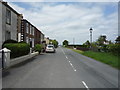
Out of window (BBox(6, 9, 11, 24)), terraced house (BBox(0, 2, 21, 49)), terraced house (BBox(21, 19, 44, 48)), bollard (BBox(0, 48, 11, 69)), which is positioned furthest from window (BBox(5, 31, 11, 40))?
terraced house (BBox(21, 19, 44, 48))

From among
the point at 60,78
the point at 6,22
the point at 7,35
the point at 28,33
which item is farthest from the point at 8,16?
the point at 28,33

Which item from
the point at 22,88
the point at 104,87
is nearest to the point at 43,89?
the point at 22,88

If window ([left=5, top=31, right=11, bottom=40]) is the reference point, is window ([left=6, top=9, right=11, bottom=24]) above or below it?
above

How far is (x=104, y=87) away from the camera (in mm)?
5727

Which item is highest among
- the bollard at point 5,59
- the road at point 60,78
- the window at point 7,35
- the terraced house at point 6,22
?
the terraced house at point 6,22

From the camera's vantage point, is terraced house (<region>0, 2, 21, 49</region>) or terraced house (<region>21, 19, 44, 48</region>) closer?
terraced house (<region>0, 2, 21, 49</region>)

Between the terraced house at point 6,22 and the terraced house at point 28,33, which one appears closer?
the terraced house at point 6,22

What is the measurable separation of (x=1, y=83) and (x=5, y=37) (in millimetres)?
11124

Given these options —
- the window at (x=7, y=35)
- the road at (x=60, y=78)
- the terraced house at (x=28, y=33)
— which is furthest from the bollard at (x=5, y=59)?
the terraced house at (x=28, y=33)

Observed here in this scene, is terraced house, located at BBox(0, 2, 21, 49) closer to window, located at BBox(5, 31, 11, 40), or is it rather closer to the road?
window, located at BBox(5, 31, 11, 40)

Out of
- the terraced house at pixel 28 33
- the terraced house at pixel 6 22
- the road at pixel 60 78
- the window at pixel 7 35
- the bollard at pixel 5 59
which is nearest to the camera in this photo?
the road at pixel 60 78

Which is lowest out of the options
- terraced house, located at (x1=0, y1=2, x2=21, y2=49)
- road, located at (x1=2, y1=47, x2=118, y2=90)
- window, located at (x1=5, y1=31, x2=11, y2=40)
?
road, located at (x1=2, y1=47, x2=118, y2=90)

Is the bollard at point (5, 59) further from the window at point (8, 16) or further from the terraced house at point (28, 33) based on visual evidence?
the terraced house at point (28, 33)

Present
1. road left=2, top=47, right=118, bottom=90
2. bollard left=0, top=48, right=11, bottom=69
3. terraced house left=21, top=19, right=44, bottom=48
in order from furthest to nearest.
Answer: terraced house left=21, top=19, right=44, bottom=48 < bollard left=0, top=48, right=11, bottom=69 < road left=2, top=47, right=118, bottom=90
